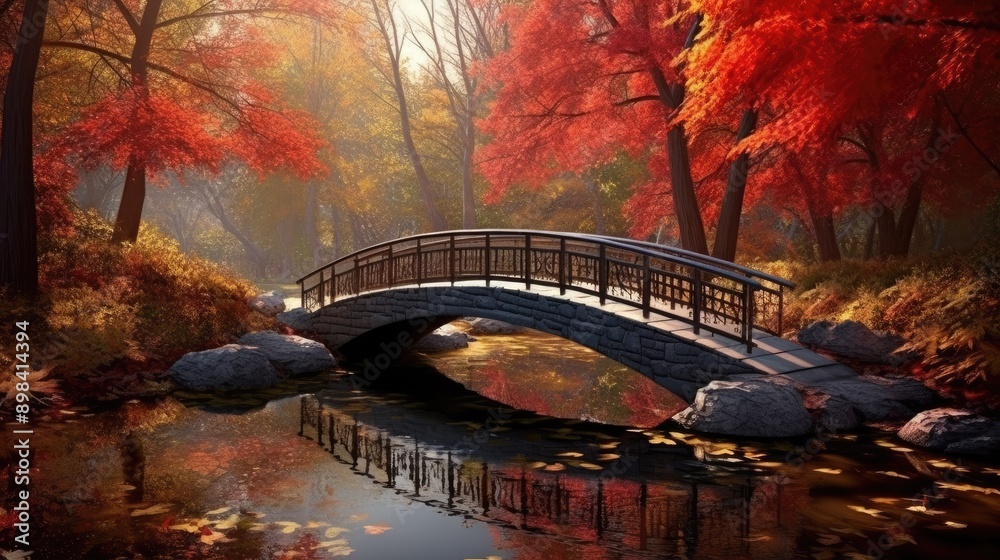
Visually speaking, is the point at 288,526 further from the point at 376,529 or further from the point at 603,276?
the point at 603,276

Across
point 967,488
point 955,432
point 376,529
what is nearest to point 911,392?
point 955,432

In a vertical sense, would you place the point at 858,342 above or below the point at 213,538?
above

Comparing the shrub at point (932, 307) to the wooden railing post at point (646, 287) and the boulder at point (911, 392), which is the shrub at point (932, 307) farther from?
the wooden railing post at point (646, 287)

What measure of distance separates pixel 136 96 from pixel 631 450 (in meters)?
12.2

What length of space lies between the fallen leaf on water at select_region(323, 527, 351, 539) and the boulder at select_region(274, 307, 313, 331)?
11.0 meters

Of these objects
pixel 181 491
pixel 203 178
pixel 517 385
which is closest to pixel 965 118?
pixel 517 385

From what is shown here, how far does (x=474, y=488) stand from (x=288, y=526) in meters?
1.81

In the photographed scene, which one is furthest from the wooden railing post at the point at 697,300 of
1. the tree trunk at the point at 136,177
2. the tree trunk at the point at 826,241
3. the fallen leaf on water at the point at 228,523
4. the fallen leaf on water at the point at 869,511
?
the tree trunk at the point at 136,177

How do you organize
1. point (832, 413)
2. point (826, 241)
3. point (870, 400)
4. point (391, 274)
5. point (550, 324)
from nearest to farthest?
point (832, 413), point (870, 400), point (550, 324), point (391, 274), point (826, 241)

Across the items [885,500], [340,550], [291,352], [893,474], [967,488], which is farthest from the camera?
[291,352]

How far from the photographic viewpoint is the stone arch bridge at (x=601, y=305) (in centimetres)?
1016

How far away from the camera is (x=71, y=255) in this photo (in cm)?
1518

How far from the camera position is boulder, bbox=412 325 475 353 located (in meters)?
17.6

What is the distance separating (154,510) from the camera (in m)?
6.68
